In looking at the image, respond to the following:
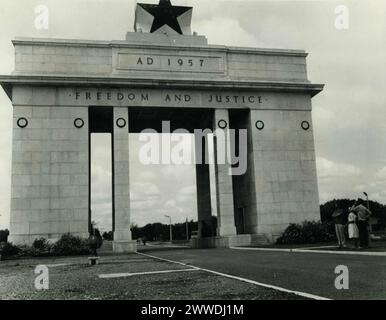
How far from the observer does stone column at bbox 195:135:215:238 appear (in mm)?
41094

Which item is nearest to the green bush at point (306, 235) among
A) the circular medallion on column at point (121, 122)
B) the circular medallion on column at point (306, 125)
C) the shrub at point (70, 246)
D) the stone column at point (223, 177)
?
the stone column at point (223, 177)

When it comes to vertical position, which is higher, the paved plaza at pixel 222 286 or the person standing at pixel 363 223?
the person standing at pixel 363 223

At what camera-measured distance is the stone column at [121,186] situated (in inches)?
1218

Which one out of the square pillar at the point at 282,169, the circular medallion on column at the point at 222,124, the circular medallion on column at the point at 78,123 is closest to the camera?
the circular medallion on column at the point at 78,123

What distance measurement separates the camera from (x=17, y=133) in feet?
103

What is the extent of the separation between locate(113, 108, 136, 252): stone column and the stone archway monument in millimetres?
69

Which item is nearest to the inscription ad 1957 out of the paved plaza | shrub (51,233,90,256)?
shrub (51,233,90,256)

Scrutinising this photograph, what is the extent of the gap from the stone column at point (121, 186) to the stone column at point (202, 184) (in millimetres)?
9703

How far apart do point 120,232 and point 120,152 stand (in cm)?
556

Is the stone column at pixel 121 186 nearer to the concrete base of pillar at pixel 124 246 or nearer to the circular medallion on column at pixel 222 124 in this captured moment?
the concrete base of pillar at pixel 124 246

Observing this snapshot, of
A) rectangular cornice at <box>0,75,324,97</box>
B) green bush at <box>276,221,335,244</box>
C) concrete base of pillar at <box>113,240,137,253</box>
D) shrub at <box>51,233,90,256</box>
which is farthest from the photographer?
rectangular cornice at <box>0,75,324,97</box>

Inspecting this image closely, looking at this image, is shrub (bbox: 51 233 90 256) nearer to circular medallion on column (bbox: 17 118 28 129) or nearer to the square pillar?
circular medallion on column (bbox: 17 118 28 129)
